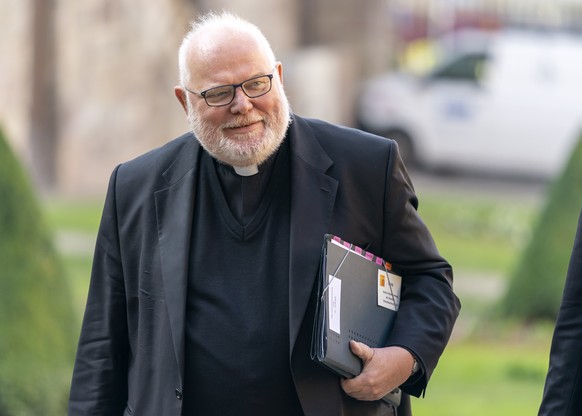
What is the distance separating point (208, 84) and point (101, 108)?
10.9 m

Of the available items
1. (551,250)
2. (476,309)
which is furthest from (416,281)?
(476,309)

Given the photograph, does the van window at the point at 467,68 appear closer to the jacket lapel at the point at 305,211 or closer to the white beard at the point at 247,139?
the jacket lapel at the point at 305,211

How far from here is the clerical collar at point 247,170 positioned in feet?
11.5

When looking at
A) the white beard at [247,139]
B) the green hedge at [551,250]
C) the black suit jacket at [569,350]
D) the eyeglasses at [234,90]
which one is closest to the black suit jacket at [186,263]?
the white beard at [247,139]

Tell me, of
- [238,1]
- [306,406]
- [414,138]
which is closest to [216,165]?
[306,406]

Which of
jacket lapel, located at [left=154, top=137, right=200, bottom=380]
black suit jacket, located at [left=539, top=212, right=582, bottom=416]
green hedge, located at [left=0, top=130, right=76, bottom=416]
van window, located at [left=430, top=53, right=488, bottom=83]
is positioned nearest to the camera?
black suit jacket, located at [left=539, top=212, right=582, bottom=416]

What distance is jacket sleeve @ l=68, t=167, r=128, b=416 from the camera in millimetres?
3646

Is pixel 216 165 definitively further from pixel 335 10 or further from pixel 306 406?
pixel 335 10

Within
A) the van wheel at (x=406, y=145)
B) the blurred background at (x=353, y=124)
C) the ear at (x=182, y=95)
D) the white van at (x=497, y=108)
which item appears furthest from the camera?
the van wheel at (x=406, y=145)

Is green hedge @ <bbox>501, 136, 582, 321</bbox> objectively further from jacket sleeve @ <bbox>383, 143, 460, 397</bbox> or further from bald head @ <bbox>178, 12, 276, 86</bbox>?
bald head @ <bbox>178, 12, 276, 86</bbox>

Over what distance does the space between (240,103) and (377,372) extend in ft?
2.45

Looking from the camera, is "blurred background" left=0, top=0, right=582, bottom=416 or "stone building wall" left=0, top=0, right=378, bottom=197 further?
"stone building wall" left=0, top=0, right=378, bottom=197

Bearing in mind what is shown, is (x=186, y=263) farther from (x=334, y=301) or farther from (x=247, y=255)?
(x=334, y=301)

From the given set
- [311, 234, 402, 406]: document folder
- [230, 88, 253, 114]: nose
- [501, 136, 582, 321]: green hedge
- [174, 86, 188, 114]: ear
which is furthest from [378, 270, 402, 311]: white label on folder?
[501, 136, 582, 321]: green hedge
